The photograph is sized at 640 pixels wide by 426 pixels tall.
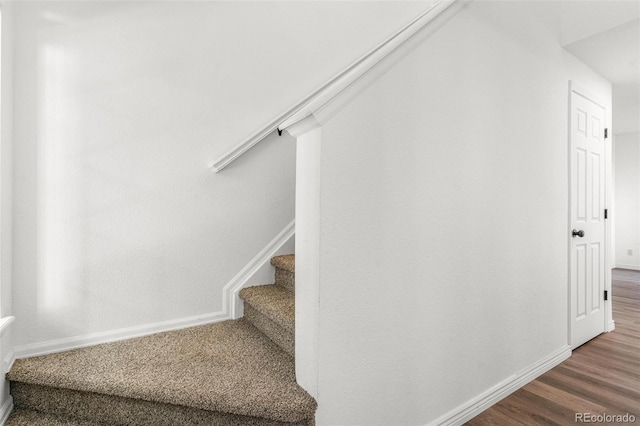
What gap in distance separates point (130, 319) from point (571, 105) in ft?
10.8

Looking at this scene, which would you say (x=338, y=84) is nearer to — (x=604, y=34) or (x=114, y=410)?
(x=114, y=410)

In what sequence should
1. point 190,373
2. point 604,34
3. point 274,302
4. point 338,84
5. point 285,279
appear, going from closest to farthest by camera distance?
1. point 338,84
2. point 190,373
3. point 274,302
4. point 285,279
5. point 604,34

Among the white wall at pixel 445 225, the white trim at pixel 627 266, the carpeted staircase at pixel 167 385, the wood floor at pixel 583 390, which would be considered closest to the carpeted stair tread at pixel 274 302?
the carpeted staircase at pixel 167 385

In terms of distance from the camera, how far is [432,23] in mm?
1392

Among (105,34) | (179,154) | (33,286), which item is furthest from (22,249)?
(105,34)

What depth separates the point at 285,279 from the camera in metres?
1.90

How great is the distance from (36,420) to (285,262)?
120cm

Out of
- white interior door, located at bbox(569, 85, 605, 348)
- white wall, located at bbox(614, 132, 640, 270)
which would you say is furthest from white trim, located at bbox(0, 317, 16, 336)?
white wall, located at bbox(614, 132, 640, 270)

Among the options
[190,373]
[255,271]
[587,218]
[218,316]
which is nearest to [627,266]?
[587,218]

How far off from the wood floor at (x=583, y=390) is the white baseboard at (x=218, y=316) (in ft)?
4.60

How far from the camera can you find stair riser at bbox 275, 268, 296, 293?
182 centimetres

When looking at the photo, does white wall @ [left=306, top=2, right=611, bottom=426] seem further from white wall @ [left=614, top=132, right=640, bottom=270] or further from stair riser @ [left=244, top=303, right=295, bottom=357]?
white wall @ [left=614, top=132, right=640, bottom=270]

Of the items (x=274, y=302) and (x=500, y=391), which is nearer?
(x=274, y=302)

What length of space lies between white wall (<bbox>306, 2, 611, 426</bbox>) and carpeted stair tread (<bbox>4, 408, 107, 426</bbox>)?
94 centimetres
